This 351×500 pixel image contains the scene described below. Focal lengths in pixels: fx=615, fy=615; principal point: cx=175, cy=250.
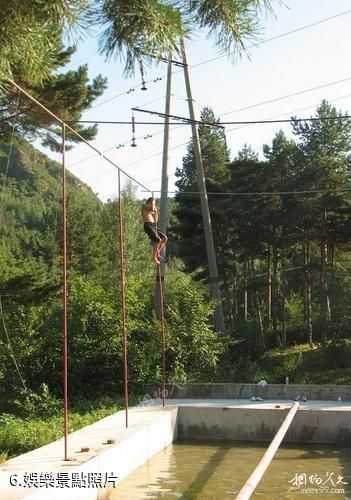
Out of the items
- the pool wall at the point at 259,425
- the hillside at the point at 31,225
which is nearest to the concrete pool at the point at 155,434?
the pool wall at the point at 259,425

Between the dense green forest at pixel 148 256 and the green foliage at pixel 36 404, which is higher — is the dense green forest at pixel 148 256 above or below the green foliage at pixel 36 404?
above

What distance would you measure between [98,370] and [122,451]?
6.33m

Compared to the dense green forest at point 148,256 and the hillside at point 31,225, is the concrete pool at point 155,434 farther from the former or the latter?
the hillside at point 31,225

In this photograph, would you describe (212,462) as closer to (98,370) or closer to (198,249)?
(98,370)

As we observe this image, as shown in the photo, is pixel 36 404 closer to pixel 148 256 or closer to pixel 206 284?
pixel 206 284

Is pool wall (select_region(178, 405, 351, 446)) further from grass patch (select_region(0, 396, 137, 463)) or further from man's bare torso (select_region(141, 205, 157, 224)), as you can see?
man's bare torso (select_region(141, 205, 157, 224))

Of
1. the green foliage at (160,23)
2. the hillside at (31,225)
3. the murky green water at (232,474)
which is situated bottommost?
the murky green water at (232,474)

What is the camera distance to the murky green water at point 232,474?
316 inches

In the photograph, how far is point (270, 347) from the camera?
26.8 meters

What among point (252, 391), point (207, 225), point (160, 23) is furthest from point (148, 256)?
point (160, 23)

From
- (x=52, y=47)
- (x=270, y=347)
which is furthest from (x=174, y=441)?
(x=270, y=347)

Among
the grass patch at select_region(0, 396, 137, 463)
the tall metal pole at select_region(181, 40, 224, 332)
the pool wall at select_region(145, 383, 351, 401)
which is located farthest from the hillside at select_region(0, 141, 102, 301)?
the pool wall at select_region(145, 383, 351, 401)

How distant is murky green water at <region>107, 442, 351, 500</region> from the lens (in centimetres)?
802

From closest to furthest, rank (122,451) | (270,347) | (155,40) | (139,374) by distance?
(155,40)
(122,451)
(139,374)
(270,347)
